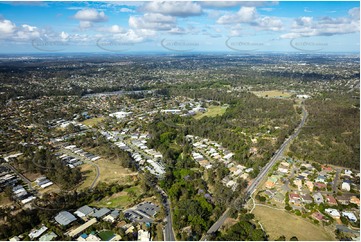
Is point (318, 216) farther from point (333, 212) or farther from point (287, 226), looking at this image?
point (287, 226)

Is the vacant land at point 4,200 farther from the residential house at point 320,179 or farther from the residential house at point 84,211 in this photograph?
the residential house at point 320,179

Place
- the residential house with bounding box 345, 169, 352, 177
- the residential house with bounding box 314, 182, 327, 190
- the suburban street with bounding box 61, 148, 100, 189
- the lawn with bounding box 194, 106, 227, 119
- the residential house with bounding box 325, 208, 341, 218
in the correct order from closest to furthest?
the residential house with bounding box 325, 208, 341, 218 → the residential house with bounding box 314, 182, 327, 190 → the suburban street with bounding box 61, 148, 100, 189 → the residential house with bounding box 345, 169, 352, 177 → the lawn with bounding box 194, 106, 227, 119

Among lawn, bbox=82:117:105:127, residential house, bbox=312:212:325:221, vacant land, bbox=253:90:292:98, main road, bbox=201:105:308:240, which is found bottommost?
residential house, bbox=312:212:325:221

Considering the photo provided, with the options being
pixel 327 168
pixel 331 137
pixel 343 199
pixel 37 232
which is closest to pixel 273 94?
pixel 331 137

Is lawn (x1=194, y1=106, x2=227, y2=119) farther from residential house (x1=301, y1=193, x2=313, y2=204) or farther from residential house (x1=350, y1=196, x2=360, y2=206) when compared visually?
residential house (x1=350, y1=196, x2=360, y2=206)

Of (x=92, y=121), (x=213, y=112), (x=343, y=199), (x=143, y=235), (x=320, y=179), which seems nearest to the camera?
(x=143, y=235)

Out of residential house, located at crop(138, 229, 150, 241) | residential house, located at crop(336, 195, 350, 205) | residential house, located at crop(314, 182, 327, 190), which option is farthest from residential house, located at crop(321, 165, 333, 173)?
residential house, located at crop(138, 229, 150, 241)

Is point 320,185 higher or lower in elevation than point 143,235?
lower
